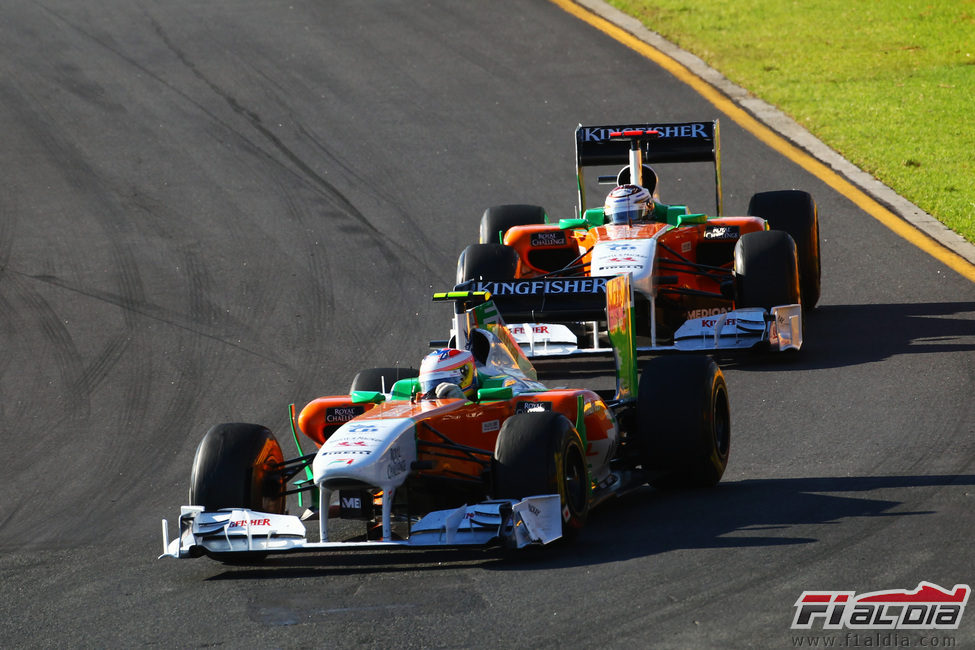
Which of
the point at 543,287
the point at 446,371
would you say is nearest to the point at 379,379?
the point at 446,371

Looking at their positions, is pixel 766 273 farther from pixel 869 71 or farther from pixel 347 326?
pixel 869 71

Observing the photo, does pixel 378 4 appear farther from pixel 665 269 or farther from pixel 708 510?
pixel 708 510

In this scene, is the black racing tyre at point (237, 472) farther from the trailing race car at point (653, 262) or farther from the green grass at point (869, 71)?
the green grass at point (869, 71)

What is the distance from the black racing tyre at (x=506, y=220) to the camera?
17641 mm

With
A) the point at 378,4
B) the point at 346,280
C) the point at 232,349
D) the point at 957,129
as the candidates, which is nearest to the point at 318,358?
the point at 232,349

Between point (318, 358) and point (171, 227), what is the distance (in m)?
5.51

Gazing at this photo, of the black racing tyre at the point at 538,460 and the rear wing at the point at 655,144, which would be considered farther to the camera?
the rear wing at the point at 655,144

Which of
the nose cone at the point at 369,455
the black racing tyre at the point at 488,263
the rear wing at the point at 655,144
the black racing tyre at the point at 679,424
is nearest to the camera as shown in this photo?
the nose cone at the point at 369,455

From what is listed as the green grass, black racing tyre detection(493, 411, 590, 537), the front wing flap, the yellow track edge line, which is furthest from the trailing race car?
the front wing flap

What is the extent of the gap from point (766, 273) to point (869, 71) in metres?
11.2

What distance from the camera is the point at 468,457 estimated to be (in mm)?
9836

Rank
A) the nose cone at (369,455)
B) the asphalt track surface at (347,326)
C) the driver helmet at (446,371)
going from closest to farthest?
the asphalt track surface at (347,326) < the nose cone at (369,455) < the driver helmet at (446,371)

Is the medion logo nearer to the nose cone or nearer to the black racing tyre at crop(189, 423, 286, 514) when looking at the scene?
the black racing tyre at crop(189, 423, 286, 514)

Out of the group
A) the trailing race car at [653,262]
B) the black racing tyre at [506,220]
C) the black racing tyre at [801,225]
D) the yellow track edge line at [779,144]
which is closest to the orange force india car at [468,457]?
the trailing race car at [653,262]
